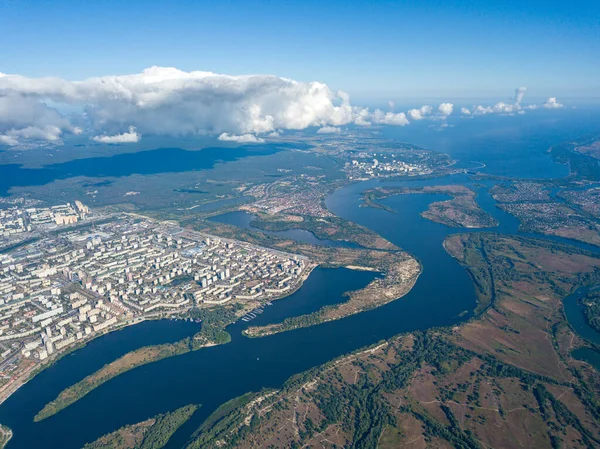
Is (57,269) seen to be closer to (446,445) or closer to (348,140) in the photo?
(446,445)

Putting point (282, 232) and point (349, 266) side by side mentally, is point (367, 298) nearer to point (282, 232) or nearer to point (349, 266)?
point (349, 266)

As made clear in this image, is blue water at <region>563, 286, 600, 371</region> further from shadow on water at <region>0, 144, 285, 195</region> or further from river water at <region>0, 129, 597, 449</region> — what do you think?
shadow on water at <region>0, 144, 285, 195</region>

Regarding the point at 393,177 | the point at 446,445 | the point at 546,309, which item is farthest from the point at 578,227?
the point at 446,445

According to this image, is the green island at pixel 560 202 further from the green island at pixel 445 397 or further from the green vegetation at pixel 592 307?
the green island at pixel 445 397

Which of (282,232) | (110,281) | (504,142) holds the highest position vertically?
(504,142)

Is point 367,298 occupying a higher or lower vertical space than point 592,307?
lower

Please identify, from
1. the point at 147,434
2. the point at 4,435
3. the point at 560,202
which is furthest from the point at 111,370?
the point at 560,202

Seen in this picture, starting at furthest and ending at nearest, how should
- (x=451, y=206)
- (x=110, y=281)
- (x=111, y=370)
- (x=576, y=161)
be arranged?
1. (x=576, y=161)
2. (x=451, y=206)
3. (x=110, y=281)
4. (x=111, y=370)

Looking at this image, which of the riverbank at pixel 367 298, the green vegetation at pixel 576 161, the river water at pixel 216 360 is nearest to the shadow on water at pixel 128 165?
the river water at pixel 216 360

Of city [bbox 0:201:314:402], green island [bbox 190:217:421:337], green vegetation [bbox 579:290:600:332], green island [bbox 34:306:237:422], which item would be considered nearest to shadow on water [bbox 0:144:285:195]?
city [bbox 0:201:314:402]
